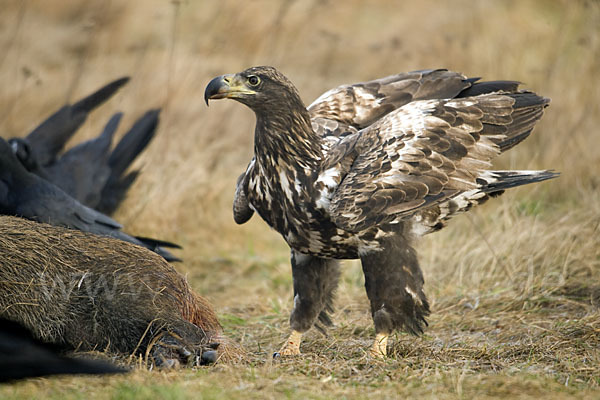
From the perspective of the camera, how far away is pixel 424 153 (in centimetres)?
392

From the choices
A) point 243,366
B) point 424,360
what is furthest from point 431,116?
point 243,366

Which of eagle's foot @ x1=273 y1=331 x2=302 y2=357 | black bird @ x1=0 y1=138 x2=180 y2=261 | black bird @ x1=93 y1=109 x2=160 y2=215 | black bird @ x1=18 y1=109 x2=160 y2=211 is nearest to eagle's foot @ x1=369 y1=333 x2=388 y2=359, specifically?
eagle's foot @ x1=273 y1=331 x2=302 y2=357

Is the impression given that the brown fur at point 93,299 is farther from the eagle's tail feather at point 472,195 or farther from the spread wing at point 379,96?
the spread wing at point 379,96

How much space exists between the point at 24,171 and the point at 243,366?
2.99 meters

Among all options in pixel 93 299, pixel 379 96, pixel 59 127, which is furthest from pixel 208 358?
pixel 59 127

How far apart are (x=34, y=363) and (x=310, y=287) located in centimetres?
184

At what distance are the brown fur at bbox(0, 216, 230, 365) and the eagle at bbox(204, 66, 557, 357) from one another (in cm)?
75

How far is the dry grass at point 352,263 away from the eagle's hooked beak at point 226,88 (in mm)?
1384

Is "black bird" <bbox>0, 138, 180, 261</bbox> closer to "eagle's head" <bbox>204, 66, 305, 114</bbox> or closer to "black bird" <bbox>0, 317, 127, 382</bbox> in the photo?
"eagle's head" <bbox>204, 66, 305, 114</bbox>

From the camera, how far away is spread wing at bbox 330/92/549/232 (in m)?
3.72

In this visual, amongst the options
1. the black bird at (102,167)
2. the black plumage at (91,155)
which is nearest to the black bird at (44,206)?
the black bird at (102,167)

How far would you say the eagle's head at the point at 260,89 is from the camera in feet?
12.5

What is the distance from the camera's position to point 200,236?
704 cm

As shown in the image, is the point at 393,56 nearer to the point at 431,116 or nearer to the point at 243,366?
the point at 431,116
